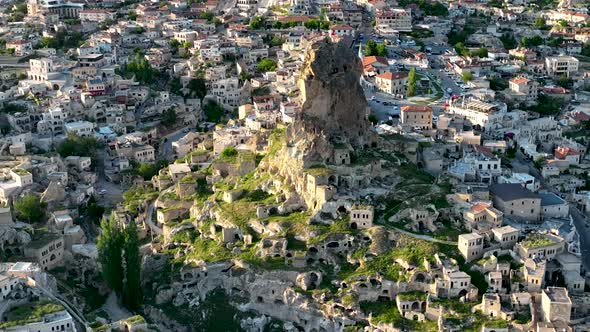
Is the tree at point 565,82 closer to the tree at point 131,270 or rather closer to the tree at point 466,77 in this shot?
the tree at point 466,77

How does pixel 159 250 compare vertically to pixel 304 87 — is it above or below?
below

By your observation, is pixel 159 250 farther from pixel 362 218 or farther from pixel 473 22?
pixel 473 22

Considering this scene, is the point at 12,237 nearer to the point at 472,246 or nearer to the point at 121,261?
the point at 121,261

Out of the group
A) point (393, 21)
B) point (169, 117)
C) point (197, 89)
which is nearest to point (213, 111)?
point (197, 89)

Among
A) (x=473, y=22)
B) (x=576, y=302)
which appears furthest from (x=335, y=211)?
(x=473, y=22)

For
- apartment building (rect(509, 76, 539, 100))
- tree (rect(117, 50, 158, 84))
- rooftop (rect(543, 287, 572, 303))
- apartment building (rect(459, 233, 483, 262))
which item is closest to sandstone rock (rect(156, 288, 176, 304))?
apartment building (rect(459, 233, 483, 262))

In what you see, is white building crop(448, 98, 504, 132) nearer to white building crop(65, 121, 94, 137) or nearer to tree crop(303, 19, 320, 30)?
white building crop(65, 121, 94, 137)
